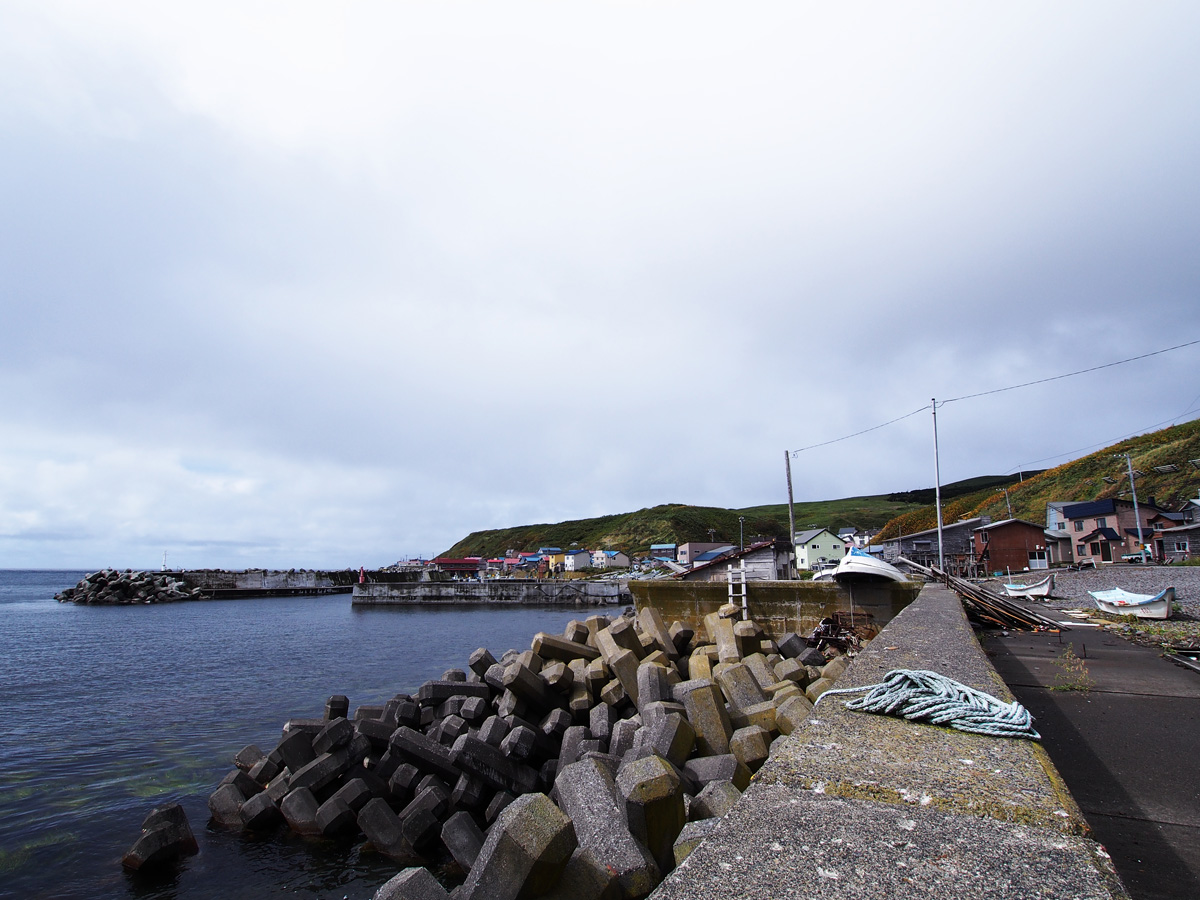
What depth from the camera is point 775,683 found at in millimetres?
8742

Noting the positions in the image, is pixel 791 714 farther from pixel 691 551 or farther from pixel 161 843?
pixel 691 551

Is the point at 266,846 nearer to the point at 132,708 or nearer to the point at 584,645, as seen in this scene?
the point at 584,645

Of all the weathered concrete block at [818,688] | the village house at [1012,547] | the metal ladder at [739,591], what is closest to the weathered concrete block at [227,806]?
the weathered concrete block at [818,688]

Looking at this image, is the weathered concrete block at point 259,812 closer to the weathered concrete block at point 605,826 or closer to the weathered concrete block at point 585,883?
the weathered concrete block at point 605,826

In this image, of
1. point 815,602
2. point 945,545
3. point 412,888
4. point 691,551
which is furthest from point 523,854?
point 691,551

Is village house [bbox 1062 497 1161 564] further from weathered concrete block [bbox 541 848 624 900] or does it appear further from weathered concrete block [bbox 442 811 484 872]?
weathered concrete block [bbox 541 848 624 900]

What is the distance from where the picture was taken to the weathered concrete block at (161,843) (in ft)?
25.0

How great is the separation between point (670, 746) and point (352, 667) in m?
21.3

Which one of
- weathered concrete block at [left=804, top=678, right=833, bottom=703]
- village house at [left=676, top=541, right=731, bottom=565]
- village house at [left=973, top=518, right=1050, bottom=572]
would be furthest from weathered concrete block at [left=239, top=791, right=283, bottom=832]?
village house at [left=676, top=541, right=731, bottom=565]

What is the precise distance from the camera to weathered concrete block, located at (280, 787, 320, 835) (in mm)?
7891

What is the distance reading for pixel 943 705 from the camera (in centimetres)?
365

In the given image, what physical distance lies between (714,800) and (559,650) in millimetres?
6105

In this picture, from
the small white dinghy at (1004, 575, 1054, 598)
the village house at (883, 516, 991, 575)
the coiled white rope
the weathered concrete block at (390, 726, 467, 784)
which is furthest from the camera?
the village house at (883, 516, 991, 575)

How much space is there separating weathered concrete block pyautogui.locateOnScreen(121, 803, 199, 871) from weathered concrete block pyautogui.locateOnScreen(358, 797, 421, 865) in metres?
2.53
